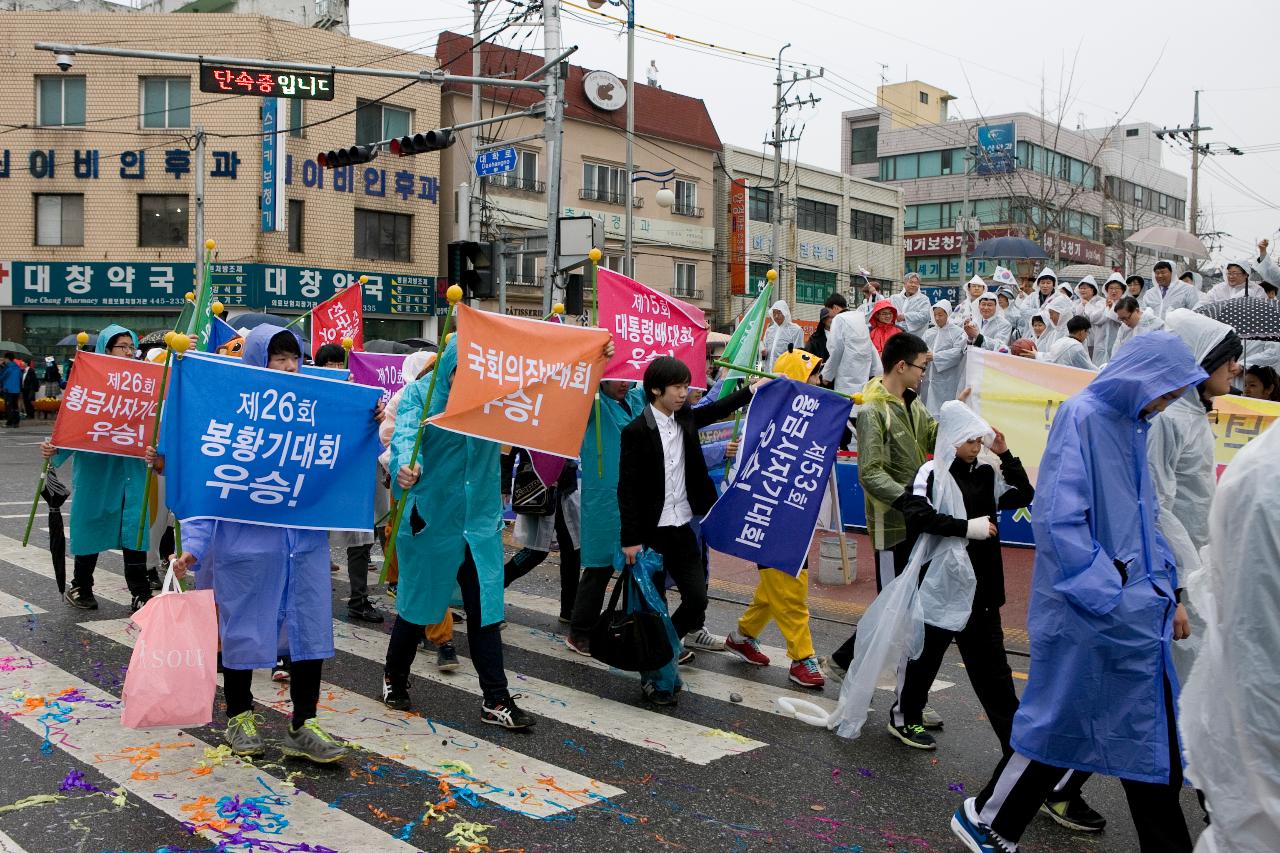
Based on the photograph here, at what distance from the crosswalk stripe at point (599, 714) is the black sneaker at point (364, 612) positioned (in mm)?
392

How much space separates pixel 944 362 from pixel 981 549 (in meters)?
9.32

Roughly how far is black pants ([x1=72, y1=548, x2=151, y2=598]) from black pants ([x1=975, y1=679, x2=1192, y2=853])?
5913 millimetres

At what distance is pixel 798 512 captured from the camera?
6398 millimetres

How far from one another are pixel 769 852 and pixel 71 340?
30.2m

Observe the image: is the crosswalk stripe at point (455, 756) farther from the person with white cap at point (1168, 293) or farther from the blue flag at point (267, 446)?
the person with white cap at point (1168, 293)

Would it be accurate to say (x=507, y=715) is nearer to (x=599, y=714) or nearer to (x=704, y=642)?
(x=599, y=714)

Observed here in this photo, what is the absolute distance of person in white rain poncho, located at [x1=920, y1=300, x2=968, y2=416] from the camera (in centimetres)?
1399

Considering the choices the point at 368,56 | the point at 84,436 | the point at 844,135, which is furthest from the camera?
the point at 844,135

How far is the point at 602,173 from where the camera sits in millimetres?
38844

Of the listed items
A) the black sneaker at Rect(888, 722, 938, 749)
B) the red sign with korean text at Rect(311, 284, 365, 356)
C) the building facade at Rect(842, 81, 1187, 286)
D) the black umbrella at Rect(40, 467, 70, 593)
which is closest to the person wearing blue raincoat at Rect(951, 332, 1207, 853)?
the black sneaker at Rect(888, 722, 938, 749)

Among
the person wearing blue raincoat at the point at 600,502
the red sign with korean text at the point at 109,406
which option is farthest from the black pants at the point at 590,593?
the red sign with korean text at the point at 109,406

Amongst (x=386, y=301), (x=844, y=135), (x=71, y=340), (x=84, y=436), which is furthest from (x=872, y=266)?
(x=84, y=436)

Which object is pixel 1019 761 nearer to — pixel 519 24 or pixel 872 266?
pixel 519 24

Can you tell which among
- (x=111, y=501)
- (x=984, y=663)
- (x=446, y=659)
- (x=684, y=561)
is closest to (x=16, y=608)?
(x=111, y=501)
